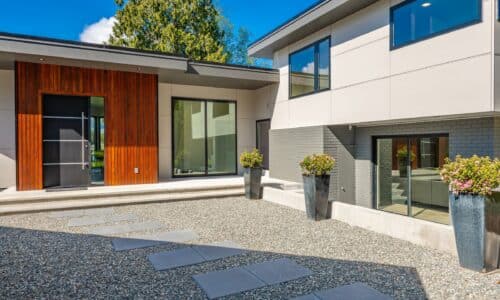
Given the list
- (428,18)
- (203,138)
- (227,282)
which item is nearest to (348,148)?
(428,18)

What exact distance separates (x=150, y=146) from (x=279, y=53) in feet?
17.5

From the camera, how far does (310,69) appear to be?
984 centimetres

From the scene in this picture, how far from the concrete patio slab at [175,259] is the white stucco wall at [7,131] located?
7.42 m

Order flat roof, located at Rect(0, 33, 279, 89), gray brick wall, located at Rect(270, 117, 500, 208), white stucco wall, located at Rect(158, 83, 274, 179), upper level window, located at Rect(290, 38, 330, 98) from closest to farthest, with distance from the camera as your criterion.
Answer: gray brick wall, located at Rect(270, 117, 500, 208) < flat roof, located at Rect(0, 33, 279, 89) < upper level window, located at Rect(290, 38, 330, 98) < white stucco wall, located at Rect(158, 83, 274, 179)

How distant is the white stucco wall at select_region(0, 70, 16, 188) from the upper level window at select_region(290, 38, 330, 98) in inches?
331

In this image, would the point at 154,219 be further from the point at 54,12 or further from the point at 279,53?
the point at 54,12

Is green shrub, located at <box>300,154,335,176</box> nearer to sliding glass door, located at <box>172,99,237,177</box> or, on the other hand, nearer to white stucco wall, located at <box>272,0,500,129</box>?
white stucco wall, located at <box>272,0,500,129</box>

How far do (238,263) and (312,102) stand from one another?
21.3 ft

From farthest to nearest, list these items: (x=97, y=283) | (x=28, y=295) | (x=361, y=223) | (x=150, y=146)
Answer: (x=150, y=146)
(x=361, y=223)
(x=97, y=283)
(x=28, y=295)

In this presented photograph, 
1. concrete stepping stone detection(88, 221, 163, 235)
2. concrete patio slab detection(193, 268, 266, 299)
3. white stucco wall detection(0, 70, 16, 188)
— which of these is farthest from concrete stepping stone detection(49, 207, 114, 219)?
concrete patio slab detection(193, 268, 266, 299)

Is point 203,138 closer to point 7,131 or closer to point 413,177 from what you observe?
point 7,131

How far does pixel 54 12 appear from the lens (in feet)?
75.7

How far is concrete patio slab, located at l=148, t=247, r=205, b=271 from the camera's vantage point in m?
4.20

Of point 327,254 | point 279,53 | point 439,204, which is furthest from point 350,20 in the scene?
point 327,254
